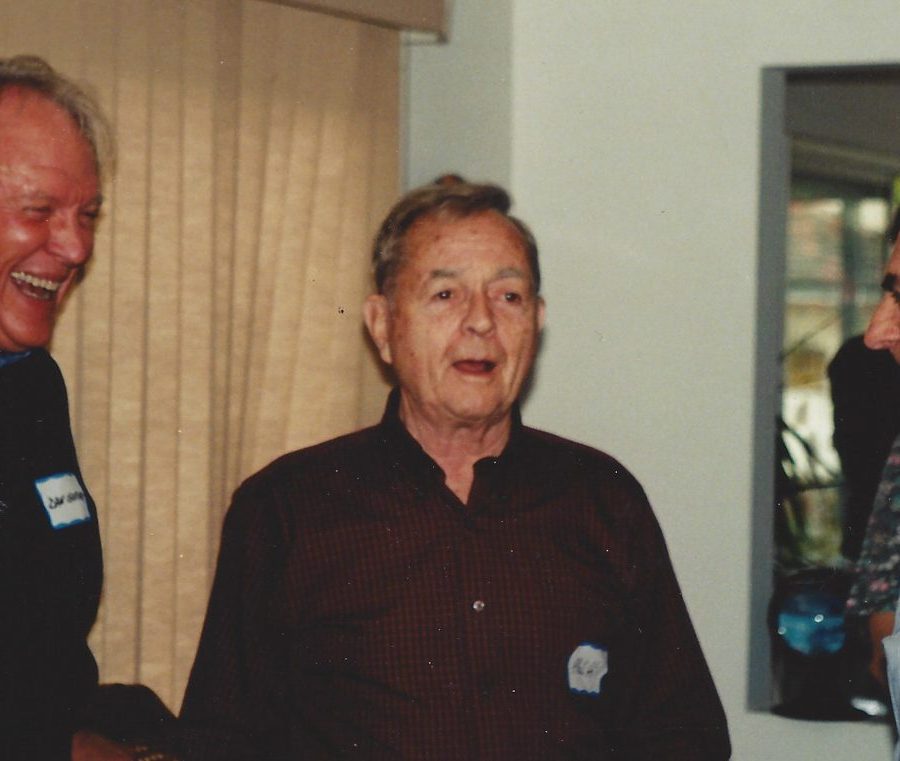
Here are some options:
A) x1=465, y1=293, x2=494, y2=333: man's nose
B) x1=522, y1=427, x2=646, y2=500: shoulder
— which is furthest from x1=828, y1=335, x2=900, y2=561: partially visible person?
x1=465, y1=293, x2=494, y2=333: man's nose

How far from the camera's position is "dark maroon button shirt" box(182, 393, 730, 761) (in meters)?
1.95

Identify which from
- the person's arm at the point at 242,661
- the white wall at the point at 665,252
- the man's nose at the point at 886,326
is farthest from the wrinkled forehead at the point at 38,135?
the man's nose at the point at 886,326

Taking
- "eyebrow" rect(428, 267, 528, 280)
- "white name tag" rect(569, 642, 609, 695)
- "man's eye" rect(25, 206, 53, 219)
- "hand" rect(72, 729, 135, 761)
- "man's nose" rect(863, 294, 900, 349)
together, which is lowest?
"hand" rect(72, 729, 135, 761)

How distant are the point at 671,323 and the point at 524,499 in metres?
0.90

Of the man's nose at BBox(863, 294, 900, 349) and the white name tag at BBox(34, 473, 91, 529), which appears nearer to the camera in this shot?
the white name tag at BBox(34, 473, 91, 529)

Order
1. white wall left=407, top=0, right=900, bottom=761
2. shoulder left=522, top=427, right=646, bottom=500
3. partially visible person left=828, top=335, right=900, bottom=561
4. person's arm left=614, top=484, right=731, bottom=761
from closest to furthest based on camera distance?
person's arm left=614, top=484, right=731, bottom=761
shoulder left=522, top=427, right=646, bottom=500
white wall left=407, top=0, right=900, bottom=761
partially visible person left=828, top=335, right=900, bottom=561

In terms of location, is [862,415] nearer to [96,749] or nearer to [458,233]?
[458,233]

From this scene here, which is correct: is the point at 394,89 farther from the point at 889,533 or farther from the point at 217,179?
the point at 889,533

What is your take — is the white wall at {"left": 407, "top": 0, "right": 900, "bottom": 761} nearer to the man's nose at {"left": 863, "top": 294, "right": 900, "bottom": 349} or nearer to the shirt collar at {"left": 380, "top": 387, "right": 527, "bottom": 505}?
the man's nose at {"left": 863, "top": 294, "right": 900, "bottom": 349}

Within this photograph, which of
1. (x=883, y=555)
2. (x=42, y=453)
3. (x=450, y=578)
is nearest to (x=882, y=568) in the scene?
(x=883, y=555)

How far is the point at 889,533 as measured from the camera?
241 centimetres

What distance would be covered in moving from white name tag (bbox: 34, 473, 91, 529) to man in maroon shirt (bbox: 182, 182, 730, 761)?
0.24 metres

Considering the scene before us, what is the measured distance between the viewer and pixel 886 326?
222 centimetres

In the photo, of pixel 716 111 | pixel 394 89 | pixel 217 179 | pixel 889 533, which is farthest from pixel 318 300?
pixel 889 533
